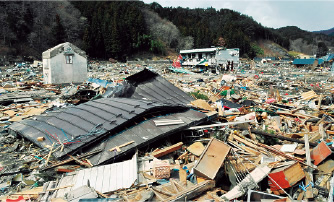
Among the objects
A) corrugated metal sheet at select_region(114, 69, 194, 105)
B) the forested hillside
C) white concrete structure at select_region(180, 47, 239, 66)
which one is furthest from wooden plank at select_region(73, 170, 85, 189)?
white concrete structure at select_region(180, 47, 239, 66)

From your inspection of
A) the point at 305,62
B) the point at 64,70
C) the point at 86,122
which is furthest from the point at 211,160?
the point at 305,62

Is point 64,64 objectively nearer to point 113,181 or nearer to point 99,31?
point 113,181

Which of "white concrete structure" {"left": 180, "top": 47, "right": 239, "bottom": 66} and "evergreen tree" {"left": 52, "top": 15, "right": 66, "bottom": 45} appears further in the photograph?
"evergreen tree" {"left": 52, "top": 15, "right": 66, "bottom": 45}

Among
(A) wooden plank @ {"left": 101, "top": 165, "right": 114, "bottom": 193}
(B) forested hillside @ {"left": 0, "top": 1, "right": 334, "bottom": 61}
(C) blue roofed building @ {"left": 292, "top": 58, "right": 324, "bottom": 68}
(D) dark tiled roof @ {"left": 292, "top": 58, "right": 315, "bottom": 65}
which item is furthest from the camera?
(D) dark tiled roof @ {"left": 292, "top": 58, "right": 315, "bottom": 65}

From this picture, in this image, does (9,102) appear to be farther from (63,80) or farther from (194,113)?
(194,113)

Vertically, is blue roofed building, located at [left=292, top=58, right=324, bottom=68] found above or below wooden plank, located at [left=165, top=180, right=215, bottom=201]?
above

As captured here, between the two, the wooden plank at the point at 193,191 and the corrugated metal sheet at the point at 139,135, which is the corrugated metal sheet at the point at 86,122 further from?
the wooden plank at the point at 193,191

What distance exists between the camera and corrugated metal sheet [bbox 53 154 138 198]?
13.1ft

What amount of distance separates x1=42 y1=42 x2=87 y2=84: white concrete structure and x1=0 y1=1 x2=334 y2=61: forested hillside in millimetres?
19225

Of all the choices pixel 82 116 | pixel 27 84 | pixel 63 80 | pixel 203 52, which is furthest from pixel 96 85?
pixel 203 52

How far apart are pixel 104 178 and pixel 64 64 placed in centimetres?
1572

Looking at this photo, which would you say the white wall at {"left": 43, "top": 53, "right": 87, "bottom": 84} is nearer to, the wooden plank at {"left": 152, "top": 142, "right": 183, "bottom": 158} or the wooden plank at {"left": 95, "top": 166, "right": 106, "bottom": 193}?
the wooden plank at {"left": 152, "top": 142, "right": 183, "bottom": 158}

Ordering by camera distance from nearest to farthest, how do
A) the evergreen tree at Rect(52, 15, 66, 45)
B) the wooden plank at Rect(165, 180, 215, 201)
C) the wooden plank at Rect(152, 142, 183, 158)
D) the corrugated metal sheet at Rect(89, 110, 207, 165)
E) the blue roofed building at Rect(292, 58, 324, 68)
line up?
the wooden plank at Rect(165, 180, 215, 201) < the corrugated metal sheet at Rect(89, 110, 207, 165) < the wooden plank at Rect(152, 142, 183, 158) < the evergreen tree at Rect(52, 15, 66, 45) < the blue roofed building at Rect(292, 58, 324, 68)

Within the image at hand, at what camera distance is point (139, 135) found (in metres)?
5.38
